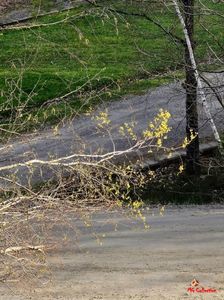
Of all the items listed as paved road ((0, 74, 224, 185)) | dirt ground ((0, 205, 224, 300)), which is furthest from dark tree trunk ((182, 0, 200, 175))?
dirt ground ((0, 205, 224, 300))

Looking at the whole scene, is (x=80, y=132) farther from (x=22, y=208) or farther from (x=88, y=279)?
(x=22, y=208)

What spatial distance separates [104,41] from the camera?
22984 millimetres

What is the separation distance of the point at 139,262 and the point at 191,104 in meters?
4.44

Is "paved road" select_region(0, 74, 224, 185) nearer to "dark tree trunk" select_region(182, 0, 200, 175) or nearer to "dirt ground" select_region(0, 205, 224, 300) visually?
"dark tree trunk" select_region(182, 0, 200, 175)

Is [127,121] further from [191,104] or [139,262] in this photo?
[139,262]

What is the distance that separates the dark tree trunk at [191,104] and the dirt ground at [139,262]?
1.87m

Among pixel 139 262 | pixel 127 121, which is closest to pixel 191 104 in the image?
pixel 127 121

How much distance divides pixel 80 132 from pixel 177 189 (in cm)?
320

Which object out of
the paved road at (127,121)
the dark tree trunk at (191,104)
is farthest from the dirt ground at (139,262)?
the paved road at (127,121)

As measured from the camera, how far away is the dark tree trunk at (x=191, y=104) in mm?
13102

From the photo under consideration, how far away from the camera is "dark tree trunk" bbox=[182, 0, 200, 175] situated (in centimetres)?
1310

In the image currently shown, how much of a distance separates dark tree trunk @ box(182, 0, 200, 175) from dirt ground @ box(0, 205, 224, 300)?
1.87 m

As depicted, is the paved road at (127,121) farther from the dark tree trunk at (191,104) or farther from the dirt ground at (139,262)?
the dirt ground at (139,262)

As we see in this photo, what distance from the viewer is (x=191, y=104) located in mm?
13734
